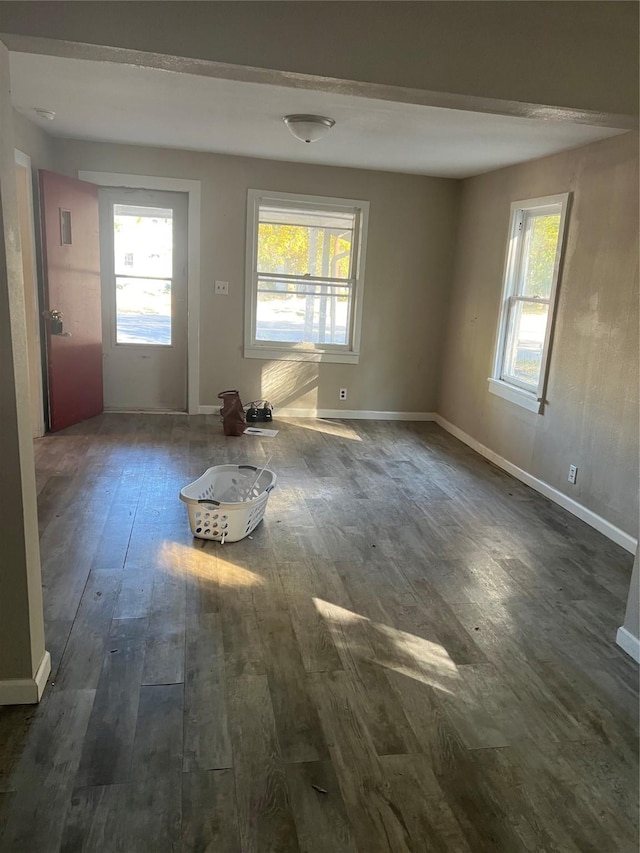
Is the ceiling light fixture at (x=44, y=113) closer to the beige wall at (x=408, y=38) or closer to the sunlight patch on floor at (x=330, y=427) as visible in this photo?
the beige wall at (x=408, y=38)

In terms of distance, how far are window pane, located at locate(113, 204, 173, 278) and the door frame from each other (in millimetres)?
883

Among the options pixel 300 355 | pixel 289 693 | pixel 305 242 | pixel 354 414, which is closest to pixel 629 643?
pixel 289 693

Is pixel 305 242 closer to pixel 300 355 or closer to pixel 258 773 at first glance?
pixel 300 355

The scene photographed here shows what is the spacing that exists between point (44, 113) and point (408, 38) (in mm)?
3352

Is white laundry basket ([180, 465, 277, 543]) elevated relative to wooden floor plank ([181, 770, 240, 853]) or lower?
elevated

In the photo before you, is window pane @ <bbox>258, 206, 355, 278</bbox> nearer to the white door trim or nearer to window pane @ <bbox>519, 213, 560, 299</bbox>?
the white door trim

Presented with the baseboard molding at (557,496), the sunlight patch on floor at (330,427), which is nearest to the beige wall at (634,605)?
the baseboard molding at (557,496)

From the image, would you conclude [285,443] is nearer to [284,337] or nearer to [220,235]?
[284,337]

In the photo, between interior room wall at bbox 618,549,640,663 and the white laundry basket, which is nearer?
interior room wall at bbox 618,549,640,663

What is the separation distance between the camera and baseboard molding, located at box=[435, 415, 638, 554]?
364 centimetres

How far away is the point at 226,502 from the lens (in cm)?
345

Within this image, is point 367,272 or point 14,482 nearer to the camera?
point 14,482

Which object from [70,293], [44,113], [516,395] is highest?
[44,113]

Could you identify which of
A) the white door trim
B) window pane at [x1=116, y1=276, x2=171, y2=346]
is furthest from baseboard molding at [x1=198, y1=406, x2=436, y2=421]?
window pane at [x1=116, y1=276, x2=171, y2=346]
